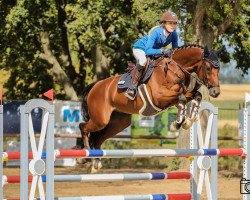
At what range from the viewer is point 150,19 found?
19.3 m

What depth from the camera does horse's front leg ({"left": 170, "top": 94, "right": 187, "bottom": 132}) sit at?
32.4 ft

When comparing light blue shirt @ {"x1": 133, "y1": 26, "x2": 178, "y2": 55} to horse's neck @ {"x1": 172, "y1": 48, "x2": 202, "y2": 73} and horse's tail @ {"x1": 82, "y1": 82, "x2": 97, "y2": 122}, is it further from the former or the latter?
horse's tail @ {"x1": 82, "y1": 82, "x2": 97, "y2": 122}

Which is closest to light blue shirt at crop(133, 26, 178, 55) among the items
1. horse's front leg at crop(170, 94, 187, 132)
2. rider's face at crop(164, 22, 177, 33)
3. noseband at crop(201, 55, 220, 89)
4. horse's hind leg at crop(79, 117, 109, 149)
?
rider's face at crop(164, 22, 177, 33)

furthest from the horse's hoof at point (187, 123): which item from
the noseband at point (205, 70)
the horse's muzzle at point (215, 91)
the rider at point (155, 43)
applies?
the rider at point (155, 43)

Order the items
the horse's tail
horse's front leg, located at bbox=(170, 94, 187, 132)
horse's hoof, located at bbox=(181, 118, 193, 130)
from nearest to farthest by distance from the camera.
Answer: horse's hoof, located at bbox=(181, 118, 193, 130), horse's front leg, located at bbox=(170, 94, 187, 132), the horse's tail

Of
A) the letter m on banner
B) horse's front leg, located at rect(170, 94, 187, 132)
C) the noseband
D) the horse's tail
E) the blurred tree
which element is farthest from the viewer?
the letter m on banner

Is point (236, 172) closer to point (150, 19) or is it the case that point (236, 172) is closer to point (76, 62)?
point (150, 19)

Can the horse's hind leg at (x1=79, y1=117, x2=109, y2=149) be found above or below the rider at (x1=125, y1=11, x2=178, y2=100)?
below

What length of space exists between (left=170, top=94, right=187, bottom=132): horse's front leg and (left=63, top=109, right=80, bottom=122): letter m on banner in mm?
14388

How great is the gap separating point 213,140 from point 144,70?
60.5 inches

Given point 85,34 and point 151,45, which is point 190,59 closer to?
point 151,45

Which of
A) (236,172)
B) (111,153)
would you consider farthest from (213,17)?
(111,153)

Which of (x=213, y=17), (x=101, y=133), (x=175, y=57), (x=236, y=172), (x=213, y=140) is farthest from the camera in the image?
(x=236, y=172)

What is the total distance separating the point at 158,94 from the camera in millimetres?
10484
